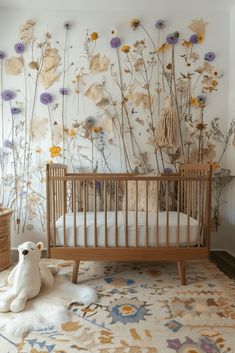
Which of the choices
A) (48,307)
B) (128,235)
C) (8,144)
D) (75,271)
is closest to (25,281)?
(48,307)

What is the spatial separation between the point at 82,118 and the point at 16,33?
0.95 metres

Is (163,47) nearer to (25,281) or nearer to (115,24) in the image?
(115,24)

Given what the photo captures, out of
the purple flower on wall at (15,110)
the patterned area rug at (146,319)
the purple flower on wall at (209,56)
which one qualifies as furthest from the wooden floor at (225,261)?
the purple flower on wall at (15,110)

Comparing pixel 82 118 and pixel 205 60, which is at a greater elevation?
pixel 205 60

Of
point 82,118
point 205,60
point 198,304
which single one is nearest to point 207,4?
point 205,60

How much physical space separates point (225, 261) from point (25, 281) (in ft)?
5.25

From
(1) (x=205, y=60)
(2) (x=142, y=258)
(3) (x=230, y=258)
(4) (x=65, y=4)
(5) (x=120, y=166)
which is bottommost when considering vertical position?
(3) (x=230, y=258)

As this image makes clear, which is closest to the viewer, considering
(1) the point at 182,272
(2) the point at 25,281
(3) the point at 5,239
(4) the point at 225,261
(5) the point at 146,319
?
(5) the point at 146,319

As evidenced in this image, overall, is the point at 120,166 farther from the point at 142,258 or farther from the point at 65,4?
the point at 65,4

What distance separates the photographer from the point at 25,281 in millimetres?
1661

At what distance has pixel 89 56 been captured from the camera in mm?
2592

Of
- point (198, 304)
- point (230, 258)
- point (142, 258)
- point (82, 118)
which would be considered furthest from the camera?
point (82, 118)

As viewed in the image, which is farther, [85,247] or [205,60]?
[205,60]

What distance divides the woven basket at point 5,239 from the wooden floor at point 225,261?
5.42ft
